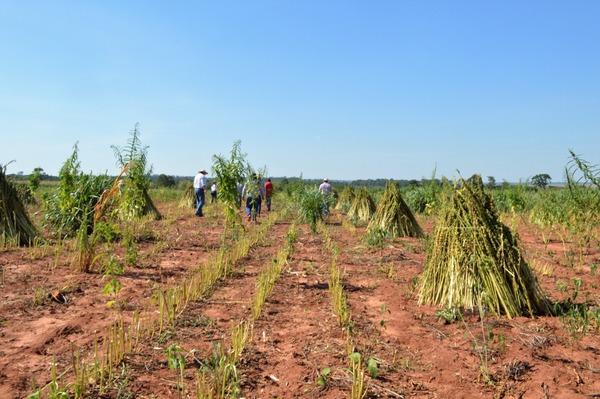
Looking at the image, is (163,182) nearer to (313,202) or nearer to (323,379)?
(313,202)

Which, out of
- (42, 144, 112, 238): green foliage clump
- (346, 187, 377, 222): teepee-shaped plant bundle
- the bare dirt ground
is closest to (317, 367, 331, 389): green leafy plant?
the bare dirt ground

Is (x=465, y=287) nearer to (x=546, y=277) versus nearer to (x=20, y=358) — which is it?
(x=546, y=277)

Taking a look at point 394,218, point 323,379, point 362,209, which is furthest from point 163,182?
point 323,379

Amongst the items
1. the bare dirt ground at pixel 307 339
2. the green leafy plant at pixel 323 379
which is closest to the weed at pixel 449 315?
the bare dirt ground at pixel 307 339

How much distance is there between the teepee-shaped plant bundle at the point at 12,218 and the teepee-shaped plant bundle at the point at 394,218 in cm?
727

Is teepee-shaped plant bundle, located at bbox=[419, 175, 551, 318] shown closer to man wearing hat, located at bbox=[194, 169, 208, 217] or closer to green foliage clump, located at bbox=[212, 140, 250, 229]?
green foliage clump, located at bbox=[212, 140, 250, 229]

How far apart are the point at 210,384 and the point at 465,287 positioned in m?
2.93

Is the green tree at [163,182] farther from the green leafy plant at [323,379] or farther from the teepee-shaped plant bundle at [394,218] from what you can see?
the green leafy plant at [323,379]

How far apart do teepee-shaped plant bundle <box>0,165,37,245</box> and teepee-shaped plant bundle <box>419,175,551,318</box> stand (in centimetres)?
710

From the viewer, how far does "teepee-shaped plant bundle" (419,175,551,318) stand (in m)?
4.44

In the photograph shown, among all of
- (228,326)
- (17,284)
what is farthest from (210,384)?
(17,284)

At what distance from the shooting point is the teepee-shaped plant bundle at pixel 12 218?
808cm

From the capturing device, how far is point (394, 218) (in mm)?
10445

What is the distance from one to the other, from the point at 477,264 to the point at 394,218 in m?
5.93
